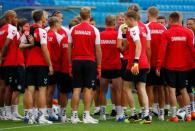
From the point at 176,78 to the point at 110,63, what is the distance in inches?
62.5

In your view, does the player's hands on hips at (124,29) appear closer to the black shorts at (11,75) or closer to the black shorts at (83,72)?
the black shorts at (83,72)

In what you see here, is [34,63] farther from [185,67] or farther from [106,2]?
[106,2]

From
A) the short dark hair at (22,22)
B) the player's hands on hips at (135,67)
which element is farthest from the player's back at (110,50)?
the short dark hair at (22,22)

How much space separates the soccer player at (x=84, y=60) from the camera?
545 inches

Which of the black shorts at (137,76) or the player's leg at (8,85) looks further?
the player's leg at (8,85)

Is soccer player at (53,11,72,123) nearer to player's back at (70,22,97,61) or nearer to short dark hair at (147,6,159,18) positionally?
player's back at (70,22,97,61)

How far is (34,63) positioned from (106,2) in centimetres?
1682

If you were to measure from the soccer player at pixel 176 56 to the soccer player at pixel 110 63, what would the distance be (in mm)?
1190

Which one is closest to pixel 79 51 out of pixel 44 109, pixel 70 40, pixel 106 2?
pixel 70 40

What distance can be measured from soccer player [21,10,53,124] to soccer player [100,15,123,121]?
1751 mm

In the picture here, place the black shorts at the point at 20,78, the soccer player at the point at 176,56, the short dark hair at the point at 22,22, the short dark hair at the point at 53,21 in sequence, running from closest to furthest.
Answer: the soccer player at the point at 176,56 → the short dark hair at the point at 53,21 → the black shorts at the point at 20,78 → the short dark hair at the point at 22,22

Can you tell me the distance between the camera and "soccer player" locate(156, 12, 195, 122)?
14.4 metres

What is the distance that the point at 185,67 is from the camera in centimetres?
1458

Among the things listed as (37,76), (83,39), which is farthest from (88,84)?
(37,76)
